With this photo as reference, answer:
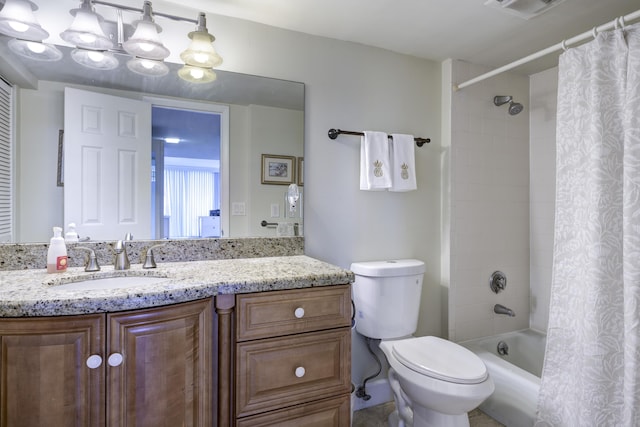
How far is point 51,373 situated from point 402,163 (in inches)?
71.3

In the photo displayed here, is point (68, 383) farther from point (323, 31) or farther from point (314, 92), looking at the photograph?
point (323, 31)

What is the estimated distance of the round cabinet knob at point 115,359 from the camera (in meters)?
1.01

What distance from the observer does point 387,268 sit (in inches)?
72.5

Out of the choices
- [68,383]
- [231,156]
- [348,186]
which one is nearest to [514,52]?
[348,186]

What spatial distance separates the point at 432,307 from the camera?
88.9 inches

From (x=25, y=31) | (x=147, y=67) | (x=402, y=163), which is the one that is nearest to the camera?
(x=25, y=31)

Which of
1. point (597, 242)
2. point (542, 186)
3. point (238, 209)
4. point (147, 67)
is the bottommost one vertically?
point (597, 242)

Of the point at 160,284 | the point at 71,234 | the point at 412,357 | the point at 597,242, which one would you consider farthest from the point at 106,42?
the point at 597,242

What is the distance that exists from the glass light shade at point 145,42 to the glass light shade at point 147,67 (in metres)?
0.04

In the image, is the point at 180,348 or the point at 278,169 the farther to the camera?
the point at 278,169

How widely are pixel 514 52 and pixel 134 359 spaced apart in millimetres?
2555

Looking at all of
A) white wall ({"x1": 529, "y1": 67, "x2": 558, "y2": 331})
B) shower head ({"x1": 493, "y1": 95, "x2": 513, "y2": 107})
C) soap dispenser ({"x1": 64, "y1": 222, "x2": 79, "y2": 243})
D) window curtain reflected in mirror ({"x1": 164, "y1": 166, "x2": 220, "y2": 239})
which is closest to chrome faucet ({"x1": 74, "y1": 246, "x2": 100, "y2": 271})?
soap dispenser ({"x1": 64, "y1": 222, "x2": 79, "y2": 243})

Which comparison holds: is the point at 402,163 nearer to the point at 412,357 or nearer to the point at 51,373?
the point at 412,357

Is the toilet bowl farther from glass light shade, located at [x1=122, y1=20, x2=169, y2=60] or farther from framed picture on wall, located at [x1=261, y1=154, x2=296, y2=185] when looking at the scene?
glass light shade, located at [x1=122, y1=20, x2=169, y2=60]
